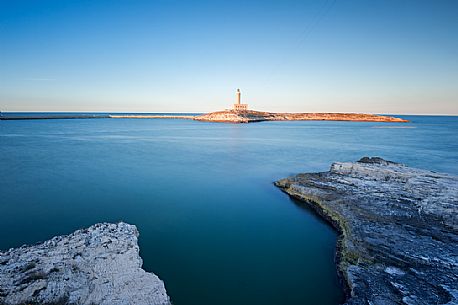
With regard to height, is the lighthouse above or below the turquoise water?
above

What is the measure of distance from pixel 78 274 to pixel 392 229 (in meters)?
7.62

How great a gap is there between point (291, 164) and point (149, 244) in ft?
44.2

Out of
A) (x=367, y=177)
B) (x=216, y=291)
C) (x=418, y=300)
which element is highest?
(x=367, y=177)

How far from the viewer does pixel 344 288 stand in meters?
5.59

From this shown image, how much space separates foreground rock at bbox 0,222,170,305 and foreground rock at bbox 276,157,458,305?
13.3ft

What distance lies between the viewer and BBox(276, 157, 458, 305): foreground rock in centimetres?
506

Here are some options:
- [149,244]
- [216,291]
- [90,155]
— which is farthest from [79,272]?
[90,155]

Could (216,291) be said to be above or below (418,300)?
below

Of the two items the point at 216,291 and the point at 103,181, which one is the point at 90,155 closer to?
the point at 103,181

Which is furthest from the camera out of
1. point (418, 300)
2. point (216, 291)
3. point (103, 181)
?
point (103, 181)

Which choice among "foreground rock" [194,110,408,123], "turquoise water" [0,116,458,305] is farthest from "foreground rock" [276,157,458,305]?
"foreground rock" [194,110,408,123]

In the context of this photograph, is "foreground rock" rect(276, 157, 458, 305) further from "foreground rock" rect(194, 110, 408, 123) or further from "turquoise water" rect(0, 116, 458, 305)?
"foreground rock" rect(194, 110, 408, 123)

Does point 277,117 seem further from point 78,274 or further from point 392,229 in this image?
point 78,274

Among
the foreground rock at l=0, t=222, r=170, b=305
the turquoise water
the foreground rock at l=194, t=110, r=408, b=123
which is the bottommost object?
the turquoise water
